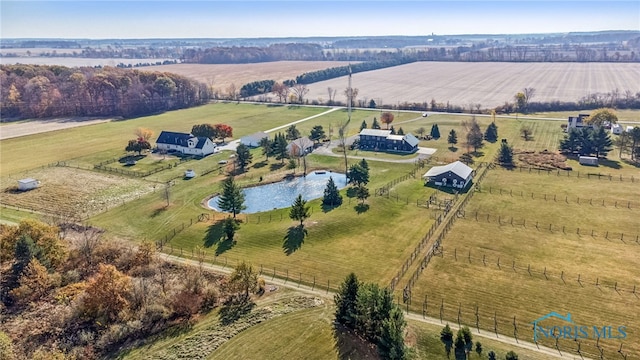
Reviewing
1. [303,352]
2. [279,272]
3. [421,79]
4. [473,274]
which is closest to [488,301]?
[473,274]

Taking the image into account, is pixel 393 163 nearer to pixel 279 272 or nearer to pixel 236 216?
pixel 236 216

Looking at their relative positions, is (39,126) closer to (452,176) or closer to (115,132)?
(115,132)

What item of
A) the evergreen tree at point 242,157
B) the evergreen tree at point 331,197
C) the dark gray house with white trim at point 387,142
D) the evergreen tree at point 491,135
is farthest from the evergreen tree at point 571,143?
the evergreen tree at point 242,157

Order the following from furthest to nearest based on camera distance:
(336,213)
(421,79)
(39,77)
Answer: (421,79) < (39,77) < (336,213)

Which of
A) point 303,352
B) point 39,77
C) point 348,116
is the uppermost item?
point 39,77

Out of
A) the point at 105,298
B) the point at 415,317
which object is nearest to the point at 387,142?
the point at 415,317

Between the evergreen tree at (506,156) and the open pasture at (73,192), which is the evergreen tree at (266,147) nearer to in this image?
the open pasture at (73,192)
